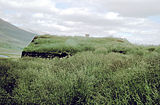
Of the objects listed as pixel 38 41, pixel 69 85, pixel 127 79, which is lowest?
pixel 69 85

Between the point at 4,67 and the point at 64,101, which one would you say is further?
the point at 4,67

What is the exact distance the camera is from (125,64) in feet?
10.3

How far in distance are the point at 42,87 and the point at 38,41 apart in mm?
4849

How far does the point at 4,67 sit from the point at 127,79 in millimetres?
3153

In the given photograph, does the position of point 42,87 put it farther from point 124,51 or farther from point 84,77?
point 124,51

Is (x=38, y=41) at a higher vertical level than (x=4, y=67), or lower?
higher

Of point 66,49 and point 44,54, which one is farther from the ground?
point 66,49

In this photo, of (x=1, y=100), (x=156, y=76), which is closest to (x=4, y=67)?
(x=1, y=100)

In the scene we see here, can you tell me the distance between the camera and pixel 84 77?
256 centimetres

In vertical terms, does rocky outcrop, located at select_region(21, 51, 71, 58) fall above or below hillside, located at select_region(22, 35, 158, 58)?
below

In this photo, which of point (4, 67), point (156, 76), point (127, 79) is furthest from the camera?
point (4, 67)

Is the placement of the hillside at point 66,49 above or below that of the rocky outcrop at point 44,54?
above

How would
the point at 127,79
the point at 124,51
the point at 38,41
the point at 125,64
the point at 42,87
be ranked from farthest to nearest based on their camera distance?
the point at 38,41, the point at 124,51, the point at 125,64, the point at 42,87, the point at 127,79

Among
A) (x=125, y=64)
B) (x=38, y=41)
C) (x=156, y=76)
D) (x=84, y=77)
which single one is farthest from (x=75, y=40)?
(x=156, y=76)
